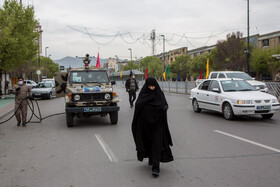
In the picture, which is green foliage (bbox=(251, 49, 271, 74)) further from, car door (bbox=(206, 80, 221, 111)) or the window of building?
car door (bbox=(206, 80, 221, 111))

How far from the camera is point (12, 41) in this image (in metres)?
24.0

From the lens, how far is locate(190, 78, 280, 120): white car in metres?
10.4

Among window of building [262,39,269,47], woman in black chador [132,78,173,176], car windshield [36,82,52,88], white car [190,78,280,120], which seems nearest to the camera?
woman in black chador [132,78,173,176]

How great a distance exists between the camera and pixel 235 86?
11.8 m

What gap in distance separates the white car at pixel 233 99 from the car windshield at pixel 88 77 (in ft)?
14.0

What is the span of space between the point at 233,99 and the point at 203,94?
2.21 meters

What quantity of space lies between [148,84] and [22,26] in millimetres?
25605

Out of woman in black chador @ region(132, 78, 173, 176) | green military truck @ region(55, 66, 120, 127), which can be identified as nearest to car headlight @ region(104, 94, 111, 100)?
green military truck @ region(55, 66, 120, 127)

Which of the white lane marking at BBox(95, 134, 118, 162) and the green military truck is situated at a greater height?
the green military truck

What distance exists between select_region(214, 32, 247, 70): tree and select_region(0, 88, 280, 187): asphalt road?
39164 millimetres

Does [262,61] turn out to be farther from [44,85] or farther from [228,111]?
[228,111]

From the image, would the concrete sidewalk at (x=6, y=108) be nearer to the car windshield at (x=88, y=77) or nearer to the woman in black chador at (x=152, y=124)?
the car windshield at (x=88, y=77)

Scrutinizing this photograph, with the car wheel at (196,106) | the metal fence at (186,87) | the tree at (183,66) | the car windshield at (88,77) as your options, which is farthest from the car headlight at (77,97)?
the tree at (183,66)

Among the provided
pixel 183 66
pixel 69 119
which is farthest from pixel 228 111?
pixel 183 66
